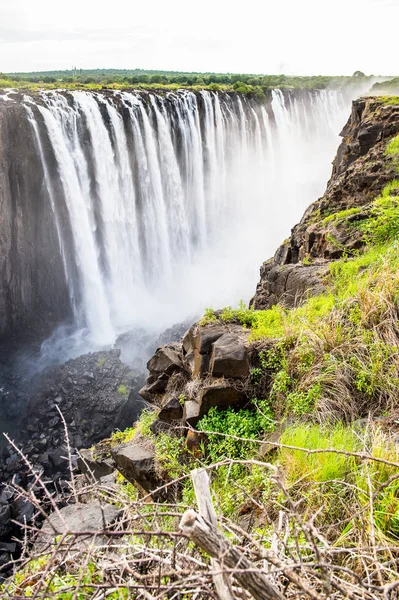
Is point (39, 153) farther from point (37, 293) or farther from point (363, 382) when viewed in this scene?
point (363, 382)

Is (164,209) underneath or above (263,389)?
underneath

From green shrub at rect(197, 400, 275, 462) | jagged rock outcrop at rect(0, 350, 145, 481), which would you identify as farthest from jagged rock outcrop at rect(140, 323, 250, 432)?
jagged rock outcrop at rect(0, 350, 145, 481)

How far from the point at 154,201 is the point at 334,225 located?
651 inches

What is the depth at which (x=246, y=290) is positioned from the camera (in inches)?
901

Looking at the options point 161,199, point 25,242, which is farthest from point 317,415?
point 161,199

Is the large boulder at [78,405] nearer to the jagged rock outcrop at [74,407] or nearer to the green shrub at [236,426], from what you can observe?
the jagged rock outcrop at [74,407]

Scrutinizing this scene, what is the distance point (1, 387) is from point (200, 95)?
1885 cm

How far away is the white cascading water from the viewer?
64.2ft

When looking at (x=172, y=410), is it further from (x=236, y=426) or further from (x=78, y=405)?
(x=78, y=405)

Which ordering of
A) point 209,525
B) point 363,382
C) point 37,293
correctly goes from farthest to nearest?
point 37,293, point 363,382, point 209,525

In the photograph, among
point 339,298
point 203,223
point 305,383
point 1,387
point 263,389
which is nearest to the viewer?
point 305,383

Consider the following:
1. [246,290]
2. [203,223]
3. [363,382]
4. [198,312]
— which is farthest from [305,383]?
→ [203,223]

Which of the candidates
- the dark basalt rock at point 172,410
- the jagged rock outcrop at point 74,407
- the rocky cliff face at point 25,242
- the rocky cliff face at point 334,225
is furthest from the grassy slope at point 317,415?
the rocky cliff face at point 25,242

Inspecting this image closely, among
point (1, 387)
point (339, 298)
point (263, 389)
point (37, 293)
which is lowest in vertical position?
point (1, 387)
